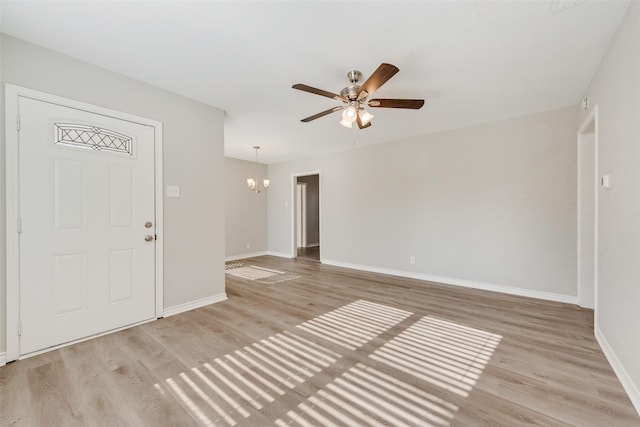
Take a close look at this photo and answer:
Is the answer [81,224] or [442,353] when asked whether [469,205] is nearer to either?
[442,353]

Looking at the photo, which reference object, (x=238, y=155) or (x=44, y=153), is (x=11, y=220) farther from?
(x=238, y=155)

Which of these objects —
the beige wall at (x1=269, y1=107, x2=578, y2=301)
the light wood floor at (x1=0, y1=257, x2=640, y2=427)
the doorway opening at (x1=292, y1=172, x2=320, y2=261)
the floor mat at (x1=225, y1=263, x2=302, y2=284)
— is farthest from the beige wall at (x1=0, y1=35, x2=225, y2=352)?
the doorway opening at (x1=292, y1=172, x2=320, y2=261)

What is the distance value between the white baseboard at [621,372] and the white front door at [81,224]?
389cm

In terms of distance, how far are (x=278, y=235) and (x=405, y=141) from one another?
3.90m

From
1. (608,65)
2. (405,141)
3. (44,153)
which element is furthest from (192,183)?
(608,65)

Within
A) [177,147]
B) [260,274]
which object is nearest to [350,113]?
[177,147]

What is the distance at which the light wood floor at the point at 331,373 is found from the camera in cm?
151

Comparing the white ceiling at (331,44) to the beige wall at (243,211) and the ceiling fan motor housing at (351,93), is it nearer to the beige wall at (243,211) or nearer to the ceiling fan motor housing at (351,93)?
the ceiling fan motor housing at (351,93)

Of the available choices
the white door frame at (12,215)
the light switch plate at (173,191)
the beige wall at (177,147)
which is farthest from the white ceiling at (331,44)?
the light switch plate at (173,191)

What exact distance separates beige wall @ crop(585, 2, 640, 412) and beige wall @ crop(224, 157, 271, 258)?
6.03 metres

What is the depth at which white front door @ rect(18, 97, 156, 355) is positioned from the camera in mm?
2098

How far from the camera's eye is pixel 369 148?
17.0 feet

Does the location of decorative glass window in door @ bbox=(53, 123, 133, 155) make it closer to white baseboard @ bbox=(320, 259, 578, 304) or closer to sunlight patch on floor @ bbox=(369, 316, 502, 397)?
sunlight patch on floor @ bbox=(369, 316, 502, 397)

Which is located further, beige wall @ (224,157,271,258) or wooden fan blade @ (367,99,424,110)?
beige wall @ (224,157,271,258)
